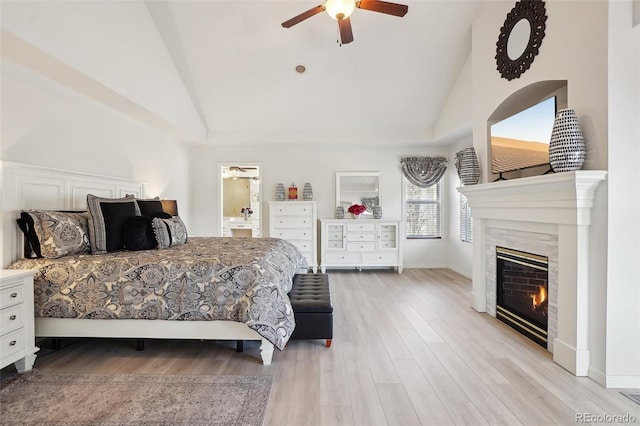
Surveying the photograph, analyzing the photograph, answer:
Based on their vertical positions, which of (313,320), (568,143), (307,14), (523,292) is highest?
(307,14)

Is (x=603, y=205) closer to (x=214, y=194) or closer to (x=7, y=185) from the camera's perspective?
(x=7, y=185)

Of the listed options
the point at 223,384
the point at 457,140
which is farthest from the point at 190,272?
the point at 457,140

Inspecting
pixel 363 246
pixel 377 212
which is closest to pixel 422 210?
pixel 377 212

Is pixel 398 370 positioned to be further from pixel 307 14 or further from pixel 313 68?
pixel 313 68

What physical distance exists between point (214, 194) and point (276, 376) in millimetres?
4643

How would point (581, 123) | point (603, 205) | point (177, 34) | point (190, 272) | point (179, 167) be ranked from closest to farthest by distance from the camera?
point (603, 205) → point (581, 123) → point (190, 272) → point (177, 34) → point (179, 167)

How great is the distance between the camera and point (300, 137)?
5.95 meters

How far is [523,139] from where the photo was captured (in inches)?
115

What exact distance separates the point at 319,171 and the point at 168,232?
3.49 meters

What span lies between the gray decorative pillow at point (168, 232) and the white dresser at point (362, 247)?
9.03 feet

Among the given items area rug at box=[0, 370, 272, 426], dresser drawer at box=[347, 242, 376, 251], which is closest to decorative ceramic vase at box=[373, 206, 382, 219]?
dresser drawer at box=[347, 242, 376, 251]

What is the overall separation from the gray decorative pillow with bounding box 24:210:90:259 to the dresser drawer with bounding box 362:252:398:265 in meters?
4.18

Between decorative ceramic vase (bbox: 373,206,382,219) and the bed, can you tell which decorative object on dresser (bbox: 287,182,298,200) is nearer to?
decorative ceramic vase (bbox: 373,206,382,219)

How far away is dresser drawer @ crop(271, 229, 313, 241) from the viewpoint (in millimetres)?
5875
